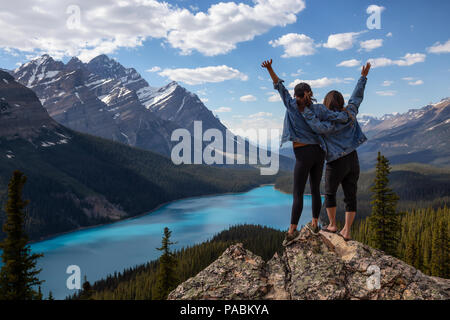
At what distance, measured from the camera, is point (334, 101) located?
9.46m

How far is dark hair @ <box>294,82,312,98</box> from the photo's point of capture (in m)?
9.02

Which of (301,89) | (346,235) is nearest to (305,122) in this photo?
(301,89)

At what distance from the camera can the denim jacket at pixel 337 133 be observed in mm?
8656

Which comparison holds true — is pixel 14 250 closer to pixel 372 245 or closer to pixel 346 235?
pixel 346 235

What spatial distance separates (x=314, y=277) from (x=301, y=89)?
206 inches

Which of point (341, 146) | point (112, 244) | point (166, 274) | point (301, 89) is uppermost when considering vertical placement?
point (301, 89)

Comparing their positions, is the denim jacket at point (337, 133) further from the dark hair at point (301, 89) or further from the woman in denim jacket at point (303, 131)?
the dark hair at point (301, 89)

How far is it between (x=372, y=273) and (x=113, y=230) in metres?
189

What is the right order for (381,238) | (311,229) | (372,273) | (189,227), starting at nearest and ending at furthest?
(372,273)
(311,229)
(381,238)
(189,227)

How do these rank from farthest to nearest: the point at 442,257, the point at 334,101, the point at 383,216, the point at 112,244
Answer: the point at 112,244 < the point at 442,257 < the point at 383,216 < the point at 334,101

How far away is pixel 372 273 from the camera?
25.6 ft

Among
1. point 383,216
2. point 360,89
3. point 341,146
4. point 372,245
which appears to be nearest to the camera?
point 341,146
